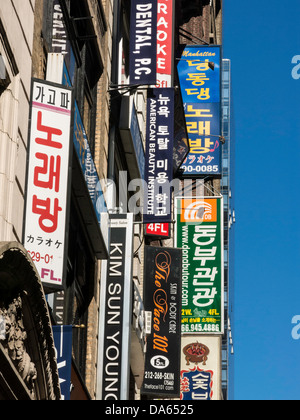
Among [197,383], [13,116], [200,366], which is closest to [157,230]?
[197,383]

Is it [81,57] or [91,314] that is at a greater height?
[81,57]

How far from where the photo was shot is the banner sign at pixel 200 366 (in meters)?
43.5

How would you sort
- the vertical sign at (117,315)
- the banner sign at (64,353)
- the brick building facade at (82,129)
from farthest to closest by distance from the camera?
the vertical sign at (117,315) → the banner sign at (64,353) → the brick building facade at (82,129)

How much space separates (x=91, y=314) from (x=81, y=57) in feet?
17.8

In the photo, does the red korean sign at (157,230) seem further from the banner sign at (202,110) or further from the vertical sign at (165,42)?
the banner sign at (202,110)

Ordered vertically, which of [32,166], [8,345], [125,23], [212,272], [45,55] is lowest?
[212,272]

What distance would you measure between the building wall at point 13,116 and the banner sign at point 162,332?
17.1 metres

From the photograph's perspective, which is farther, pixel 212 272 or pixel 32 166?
pixel 212 272

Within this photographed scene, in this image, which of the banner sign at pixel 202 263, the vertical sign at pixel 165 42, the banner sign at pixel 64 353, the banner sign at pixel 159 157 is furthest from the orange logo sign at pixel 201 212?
the banner sign at pixel 64 353

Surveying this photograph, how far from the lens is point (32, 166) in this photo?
46.6 ft

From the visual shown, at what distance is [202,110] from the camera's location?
42312 mm

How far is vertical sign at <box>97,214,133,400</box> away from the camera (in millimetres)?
21047
